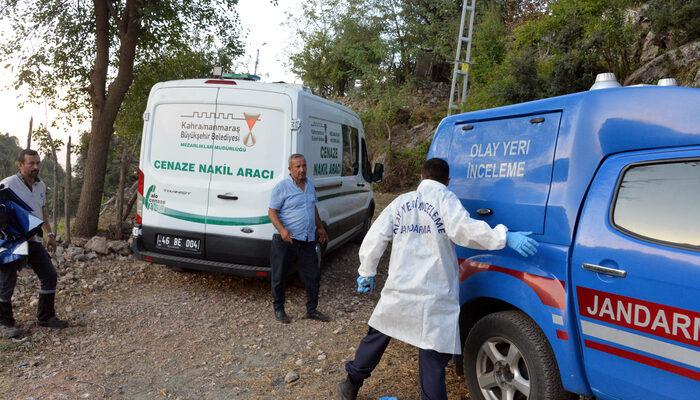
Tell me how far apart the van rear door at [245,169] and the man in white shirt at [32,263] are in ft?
5.06

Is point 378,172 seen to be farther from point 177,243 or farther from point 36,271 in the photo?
point 36,271

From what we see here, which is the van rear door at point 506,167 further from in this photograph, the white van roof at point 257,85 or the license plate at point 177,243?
the license plate at point 177,243

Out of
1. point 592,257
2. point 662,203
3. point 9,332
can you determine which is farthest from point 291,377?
point 662,203

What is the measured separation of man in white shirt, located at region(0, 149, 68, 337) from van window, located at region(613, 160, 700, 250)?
4.71 metres

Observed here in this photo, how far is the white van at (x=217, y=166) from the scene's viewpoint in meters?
5.61

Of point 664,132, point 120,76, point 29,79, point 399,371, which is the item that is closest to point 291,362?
point 399,371

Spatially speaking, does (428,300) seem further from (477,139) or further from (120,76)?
(120,76)

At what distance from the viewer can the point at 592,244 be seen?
264 centimetres

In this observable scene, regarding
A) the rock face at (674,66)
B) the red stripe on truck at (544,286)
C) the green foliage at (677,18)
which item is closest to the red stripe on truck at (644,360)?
the red stripe on truck at (544,286)

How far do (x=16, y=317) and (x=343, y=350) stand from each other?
10.8 feet

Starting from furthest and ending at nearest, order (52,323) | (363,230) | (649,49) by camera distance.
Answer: (649,49) → (363,230) → (52,323)

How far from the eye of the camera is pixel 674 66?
34.8 feet

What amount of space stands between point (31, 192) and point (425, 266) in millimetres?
3825

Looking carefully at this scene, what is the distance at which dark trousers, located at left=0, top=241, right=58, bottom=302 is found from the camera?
15.0ft
